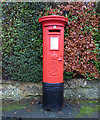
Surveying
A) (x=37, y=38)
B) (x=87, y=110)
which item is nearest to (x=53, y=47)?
(x=37, y=38)

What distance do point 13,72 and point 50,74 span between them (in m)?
1.22

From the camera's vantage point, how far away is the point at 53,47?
2.52 meters

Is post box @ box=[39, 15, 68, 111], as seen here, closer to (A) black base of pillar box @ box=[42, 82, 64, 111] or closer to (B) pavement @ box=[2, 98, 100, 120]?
(A) black base of pillar box @ box=[42, 82, 64, 111]

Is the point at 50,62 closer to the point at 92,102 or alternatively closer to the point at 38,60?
the point at 38,60

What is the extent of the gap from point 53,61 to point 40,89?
1220 mm

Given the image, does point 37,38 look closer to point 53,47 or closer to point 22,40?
point 22,40

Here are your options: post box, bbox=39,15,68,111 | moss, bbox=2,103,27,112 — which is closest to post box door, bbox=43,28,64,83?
post box, bbox=39,15,68,111

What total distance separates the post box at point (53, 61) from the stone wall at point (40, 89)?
710 millimetres

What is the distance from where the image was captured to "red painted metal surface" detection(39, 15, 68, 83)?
8.14 feet

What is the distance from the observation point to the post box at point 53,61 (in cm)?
249

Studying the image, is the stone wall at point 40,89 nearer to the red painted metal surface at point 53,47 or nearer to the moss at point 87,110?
the moss at point 87,110

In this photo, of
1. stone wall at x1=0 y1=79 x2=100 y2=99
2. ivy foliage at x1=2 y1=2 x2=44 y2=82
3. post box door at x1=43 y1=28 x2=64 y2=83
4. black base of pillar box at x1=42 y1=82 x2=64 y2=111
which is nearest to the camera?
post box door at x1=43 y1=28 x2=64 y2=83

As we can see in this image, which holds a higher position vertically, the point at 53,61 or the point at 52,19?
the point at 52,19

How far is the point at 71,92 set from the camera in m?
3.40
